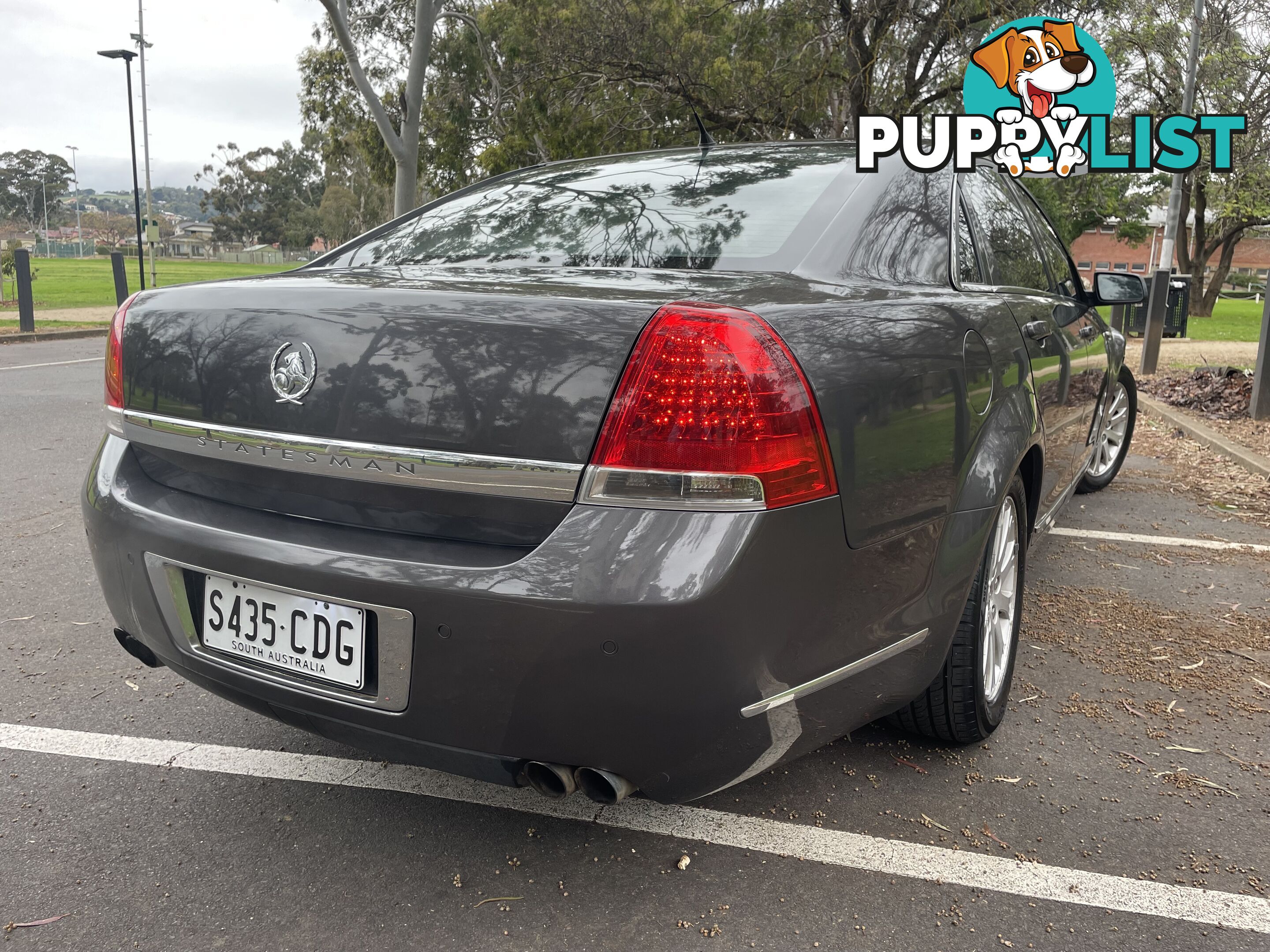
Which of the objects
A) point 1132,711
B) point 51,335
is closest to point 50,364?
point 51,335

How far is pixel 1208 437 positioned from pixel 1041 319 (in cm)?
520

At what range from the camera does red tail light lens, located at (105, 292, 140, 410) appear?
87.6 inches

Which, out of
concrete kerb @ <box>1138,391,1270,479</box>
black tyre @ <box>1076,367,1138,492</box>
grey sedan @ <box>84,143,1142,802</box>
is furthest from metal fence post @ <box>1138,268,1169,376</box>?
grey sedan @ <box>84,143,1142,802</box>

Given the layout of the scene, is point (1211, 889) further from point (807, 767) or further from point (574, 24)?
point (574, 24)

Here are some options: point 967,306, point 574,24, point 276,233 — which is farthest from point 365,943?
point 276,233

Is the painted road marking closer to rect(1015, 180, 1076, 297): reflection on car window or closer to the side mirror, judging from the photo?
rect(1015, 180, 1076, 297): reflection on car window

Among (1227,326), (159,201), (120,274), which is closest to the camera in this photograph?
(120,274)

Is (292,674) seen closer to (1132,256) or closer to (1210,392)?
(1210,392)

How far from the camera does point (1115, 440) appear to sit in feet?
18.7

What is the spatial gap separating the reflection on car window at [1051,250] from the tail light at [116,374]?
116 inches

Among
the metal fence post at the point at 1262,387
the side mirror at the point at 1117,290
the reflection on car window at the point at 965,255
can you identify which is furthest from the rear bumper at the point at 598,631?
the metal fence post at the point at 1262,387

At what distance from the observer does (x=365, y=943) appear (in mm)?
1832

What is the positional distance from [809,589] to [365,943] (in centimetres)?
102

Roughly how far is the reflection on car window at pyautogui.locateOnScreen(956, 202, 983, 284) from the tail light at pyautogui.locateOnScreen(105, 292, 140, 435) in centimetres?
199
